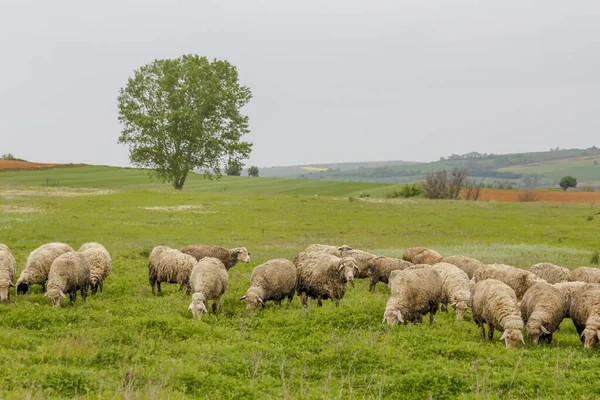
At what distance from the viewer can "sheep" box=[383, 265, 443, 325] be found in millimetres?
14281

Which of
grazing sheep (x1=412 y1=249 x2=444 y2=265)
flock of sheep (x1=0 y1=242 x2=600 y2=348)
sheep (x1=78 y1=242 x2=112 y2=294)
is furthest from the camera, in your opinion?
grazing sheep (x1=412 y1=249 x2=444 y2=265)

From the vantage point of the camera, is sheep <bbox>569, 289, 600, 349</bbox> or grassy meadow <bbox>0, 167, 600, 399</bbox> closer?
grassy meadow <bbox>0, 167, 600, 399</bbox>

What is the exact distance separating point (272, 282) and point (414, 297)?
4.29m

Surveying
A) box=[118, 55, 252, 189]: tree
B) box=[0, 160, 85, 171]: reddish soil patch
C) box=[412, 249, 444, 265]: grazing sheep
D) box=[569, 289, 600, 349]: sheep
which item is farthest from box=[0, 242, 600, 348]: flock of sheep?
box=[0, 160, 85, 171]: reddish soil patch

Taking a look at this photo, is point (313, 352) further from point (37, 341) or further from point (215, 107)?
point (215, 107)

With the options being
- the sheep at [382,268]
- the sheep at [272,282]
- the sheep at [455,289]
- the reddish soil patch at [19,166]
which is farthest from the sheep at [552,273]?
the reddish soil patch at [19,166]

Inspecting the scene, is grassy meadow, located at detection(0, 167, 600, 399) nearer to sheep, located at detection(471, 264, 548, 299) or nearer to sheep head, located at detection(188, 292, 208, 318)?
sheep head, located at detection(188, 292, 208, 318)

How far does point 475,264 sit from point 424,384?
1122 cm

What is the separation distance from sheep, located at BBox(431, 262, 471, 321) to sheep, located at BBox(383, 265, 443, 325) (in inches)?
38.4

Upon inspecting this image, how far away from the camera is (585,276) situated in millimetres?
17969

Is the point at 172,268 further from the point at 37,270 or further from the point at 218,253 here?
the point at 37,270

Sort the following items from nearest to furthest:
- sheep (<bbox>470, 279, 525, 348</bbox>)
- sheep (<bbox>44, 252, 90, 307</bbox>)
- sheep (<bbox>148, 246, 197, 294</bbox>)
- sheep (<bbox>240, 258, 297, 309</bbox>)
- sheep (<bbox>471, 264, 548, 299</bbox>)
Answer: sheep (<bbox>470, 279, 525, 348</bbox>)
sheep (<bbox>44, 252, 90, 307</bbox>)
sheep (<bbox>240, 258, 297, 309</bbox>)
sheep (<bbox>471, 264, 548, 299</bbox>)
sheep (<bbox>148, 246, 197, 294</bbox>)

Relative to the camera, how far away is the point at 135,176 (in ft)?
315

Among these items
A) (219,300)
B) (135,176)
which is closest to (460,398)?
→ (219,300)
